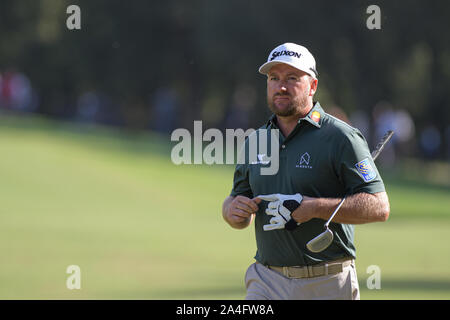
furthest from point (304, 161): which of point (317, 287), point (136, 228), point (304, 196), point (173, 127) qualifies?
point (173, 127)

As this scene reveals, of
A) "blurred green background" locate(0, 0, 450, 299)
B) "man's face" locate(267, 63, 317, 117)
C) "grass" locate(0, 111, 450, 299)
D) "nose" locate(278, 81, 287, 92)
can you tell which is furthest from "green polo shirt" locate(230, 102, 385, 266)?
"blurred green background" locate(0, 0, 450, 299)

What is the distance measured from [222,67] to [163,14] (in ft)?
22.2

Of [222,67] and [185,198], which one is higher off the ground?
[222,67]

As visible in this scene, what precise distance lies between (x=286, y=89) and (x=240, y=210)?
3.08 ft

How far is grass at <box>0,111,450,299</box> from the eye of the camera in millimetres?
14414

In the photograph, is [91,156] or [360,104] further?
[360,104]

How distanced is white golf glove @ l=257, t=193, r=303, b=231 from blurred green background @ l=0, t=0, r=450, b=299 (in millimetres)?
6607

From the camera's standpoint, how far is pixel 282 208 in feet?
20.7

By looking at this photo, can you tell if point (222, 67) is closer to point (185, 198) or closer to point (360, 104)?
point (360, 104)

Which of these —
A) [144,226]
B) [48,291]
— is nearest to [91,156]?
[144,226]

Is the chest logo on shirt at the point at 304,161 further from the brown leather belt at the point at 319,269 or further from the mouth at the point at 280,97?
the brown leather belt at the point at 319,269

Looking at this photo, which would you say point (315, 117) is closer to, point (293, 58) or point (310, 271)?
point (293, 58)

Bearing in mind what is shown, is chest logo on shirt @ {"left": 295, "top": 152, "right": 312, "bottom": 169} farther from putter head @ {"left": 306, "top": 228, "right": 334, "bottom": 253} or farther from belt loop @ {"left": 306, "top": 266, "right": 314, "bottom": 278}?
belt loop @ {"left": 306, "top": 266, "right": 314, "bottom": 278}

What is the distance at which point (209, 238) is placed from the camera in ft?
69.5
